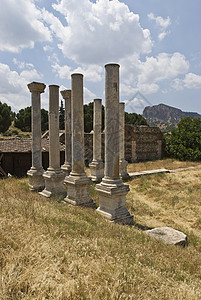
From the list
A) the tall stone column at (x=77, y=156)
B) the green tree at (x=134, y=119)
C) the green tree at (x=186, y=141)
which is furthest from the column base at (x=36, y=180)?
the green tree at (x=134, y=119)

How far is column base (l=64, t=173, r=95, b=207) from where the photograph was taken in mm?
7328

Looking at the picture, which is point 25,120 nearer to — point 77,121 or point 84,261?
point 77,121

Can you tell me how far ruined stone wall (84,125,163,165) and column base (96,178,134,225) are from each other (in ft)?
56.4

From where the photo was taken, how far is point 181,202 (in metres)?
9.23

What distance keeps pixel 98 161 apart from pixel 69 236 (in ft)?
29.9

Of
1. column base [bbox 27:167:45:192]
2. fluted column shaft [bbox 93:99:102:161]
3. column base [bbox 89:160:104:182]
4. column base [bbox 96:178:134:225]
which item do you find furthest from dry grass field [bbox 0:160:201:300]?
fluted column shaft [bbox 93:99:102:161]

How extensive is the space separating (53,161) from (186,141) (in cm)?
1925

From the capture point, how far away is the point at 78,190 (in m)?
7.38

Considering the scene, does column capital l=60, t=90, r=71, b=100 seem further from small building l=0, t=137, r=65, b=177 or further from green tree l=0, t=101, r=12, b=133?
green tree l=0, t=101, r=12, b=133

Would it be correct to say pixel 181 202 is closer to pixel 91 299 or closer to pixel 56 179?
pixel 56 179

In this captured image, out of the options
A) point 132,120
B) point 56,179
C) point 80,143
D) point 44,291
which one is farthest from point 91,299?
point 132,120

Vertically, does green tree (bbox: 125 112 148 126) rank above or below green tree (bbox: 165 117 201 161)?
above

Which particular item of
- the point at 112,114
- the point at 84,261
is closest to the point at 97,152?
the point at 112,114

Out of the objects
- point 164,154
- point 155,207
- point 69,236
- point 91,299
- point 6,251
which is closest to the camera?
point 91,299
